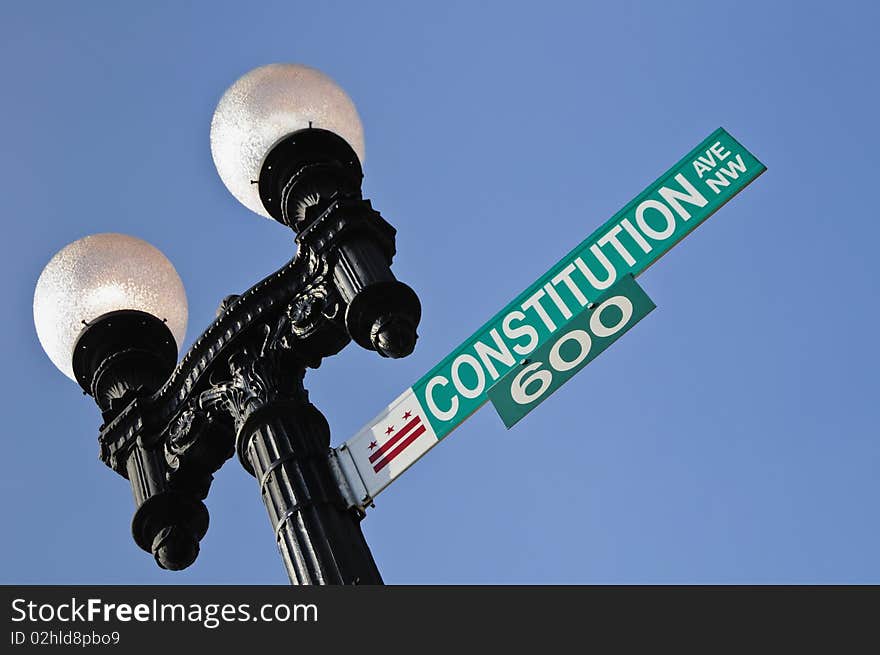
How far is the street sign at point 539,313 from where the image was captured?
13.5 feet

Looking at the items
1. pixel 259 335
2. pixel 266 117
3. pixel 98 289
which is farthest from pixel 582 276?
pixel 98 289

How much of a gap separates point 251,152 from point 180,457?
1458mm

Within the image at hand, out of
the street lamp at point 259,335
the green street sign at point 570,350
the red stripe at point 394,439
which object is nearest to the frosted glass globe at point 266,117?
the street lamp at point 259,335

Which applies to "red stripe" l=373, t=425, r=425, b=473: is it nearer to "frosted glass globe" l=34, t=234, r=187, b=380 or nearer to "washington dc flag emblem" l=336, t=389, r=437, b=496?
"washington dc flag emblem" l=336, t=389, r=437, b=496

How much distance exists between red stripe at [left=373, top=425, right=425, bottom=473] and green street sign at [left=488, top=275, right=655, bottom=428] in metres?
0.35

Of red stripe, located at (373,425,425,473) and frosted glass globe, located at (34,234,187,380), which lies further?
frosted glass globe, located at (34,234,187,380)

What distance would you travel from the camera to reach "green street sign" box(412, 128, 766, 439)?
13.5ft

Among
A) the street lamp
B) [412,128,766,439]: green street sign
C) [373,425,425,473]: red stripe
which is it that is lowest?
[373,425,425,473]: red stripe

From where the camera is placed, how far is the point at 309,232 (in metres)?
4.56

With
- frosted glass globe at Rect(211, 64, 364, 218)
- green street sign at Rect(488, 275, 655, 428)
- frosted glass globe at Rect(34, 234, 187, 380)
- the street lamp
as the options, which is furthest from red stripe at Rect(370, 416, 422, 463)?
frosted glass globe at Rect(34, 234, 187, 380)
